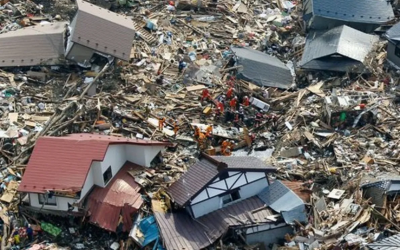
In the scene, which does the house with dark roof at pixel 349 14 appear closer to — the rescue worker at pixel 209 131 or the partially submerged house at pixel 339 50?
the partially submerged house at pixel 339 50

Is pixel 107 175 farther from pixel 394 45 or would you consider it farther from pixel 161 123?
pixel 394 45

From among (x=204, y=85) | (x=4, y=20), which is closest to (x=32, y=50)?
(x=4, y=20)

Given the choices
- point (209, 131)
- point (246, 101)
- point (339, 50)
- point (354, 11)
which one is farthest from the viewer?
point (354, 11)

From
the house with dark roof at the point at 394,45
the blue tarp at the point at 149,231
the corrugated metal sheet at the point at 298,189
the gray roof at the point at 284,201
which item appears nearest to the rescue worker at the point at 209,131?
the corrugated metal sheet at the point at 298,189

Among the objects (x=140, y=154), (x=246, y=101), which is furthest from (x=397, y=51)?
(x=140, y=154)

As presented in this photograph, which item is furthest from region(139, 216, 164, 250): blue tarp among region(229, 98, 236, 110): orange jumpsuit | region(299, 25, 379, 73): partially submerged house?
region(299, 25, 379, 73): partially submerged house

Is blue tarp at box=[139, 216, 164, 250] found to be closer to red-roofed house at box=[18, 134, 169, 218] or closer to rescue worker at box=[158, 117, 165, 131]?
red-roofed house at box=[18, 134, 169, 218]
